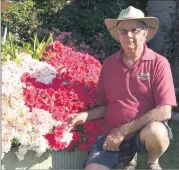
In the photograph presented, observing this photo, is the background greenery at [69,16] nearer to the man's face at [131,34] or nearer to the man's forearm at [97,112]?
the man's forearm at [97,112]

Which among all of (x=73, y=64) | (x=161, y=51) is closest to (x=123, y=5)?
(x=161, y=51)

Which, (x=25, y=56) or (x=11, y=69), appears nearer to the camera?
(x=11, y=69)

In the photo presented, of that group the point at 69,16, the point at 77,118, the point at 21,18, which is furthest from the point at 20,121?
the point at 21,18

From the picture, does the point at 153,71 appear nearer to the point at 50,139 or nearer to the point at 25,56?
the point at 50,139

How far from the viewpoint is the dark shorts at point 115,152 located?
11.4ft

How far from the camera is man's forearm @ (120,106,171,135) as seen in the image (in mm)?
3350

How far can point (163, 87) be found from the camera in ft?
11.2

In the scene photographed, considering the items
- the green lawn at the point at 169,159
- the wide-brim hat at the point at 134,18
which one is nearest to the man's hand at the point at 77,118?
the wide-brim hat at the point at 134,18

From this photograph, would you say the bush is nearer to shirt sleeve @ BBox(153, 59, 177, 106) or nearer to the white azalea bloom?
shirt sleeve @ BBox(153, 59, 177, 106)

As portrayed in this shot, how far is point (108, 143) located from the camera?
3.44 m

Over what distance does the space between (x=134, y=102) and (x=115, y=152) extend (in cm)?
43

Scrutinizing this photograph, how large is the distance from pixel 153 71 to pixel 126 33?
0.37m

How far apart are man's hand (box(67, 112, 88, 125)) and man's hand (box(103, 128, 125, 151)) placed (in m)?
0.31

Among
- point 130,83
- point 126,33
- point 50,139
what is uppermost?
point 126,33
